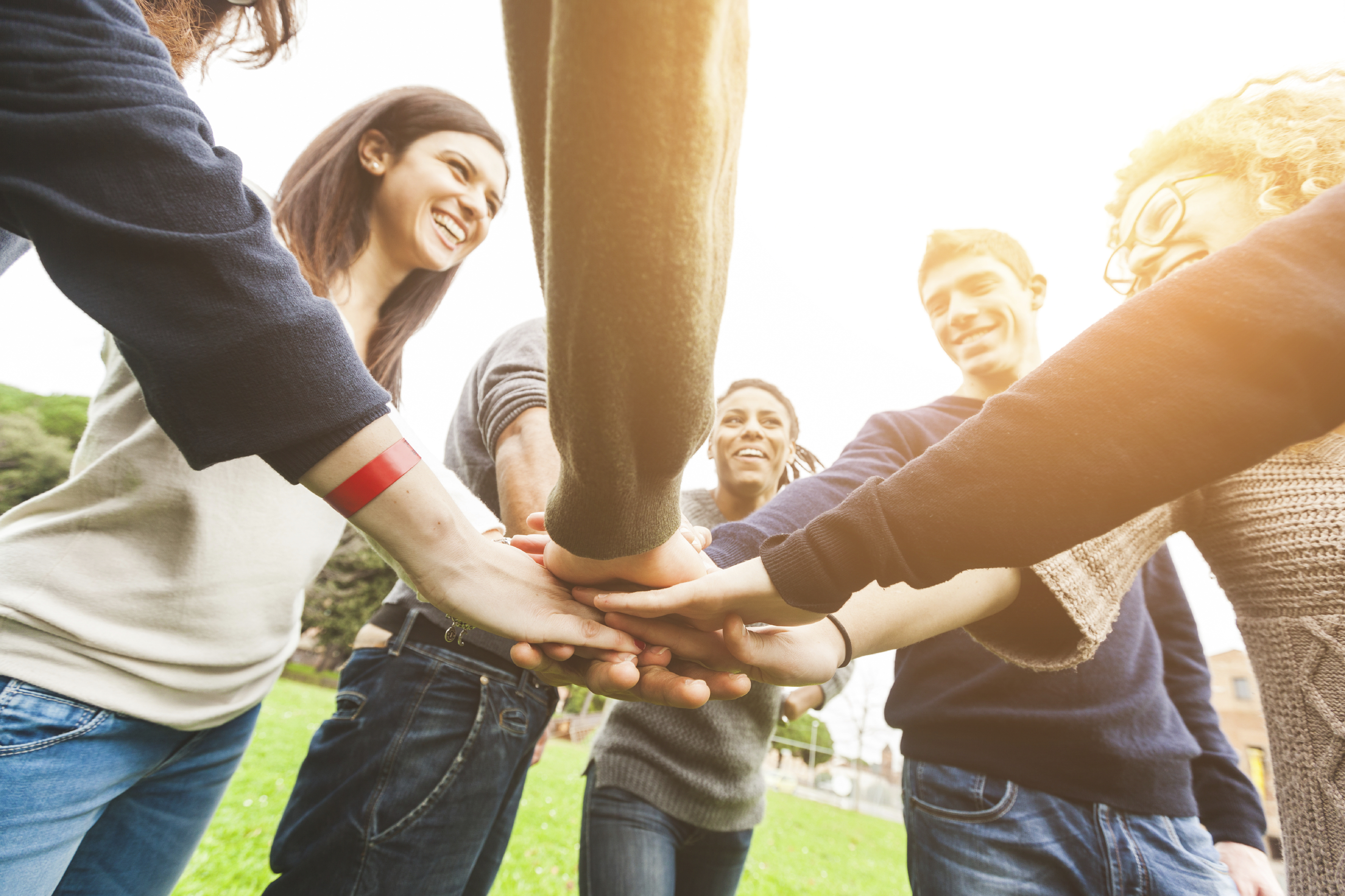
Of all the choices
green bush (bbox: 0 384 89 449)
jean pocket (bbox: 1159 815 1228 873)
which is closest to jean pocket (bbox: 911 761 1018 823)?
jean pocket (bbox: 1159 815 1228 873)

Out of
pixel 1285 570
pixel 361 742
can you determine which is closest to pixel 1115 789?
pixel 1285 570

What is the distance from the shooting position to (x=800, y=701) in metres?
3.35

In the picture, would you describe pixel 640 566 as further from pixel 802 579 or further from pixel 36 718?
pixel 36 718

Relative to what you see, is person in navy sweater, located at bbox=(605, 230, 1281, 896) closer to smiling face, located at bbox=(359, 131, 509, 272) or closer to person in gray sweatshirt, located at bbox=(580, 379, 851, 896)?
person in gray sweatshirt, located at bbox=(580, 379, 851, 896)

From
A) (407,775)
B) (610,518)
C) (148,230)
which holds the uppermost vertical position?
(148,230)

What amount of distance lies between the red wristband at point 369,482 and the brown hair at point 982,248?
2.52m

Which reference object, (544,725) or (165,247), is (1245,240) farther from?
(544,725)

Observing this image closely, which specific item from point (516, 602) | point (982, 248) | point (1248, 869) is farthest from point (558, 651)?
point (1248, 869)

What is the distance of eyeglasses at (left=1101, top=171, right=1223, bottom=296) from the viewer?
1.73 m

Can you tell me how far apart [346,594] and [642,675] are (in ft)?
86.8

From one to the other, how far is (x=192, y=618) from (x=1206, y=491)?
254cm

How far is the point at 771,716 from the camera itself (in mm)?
2771

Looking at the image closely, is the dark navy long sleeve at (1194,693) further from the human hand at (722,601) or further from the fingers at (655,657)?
the fingers at (655,657)

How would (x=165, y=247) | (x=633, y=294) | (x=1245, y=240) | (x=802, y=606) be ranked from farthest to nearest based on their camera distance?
(x=802, y=606) < (x=1245, y=240) < (x=165, y=247) < (x=633, y=294)
